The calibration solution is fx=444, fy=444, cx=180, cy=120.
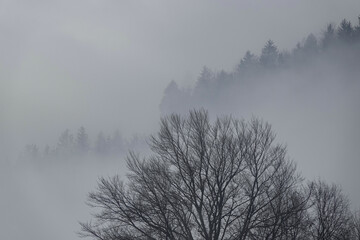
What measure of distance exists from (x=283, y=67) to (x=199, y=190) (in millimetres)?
81814

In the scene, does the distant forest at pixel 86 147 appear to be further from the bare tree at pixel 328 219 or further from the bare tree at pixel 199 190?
the bare tree at pixel 199 190

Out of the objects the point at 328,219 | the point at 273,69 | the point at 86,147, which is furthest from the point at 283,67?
the point at 328,219

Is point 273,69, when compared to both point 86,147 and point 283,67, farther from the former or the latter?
point 86,147

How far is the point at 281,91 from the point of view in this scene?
9225 cm

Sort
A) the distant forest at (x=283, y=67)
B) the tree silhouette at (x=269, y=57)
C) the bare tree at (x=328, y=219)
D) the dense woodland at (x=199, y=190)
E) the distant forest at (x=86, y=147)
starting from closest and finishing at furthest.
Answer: the dense woodland at (x=199, y=190), the bare tree at (x=328, y=219), the distant forest at (x=283, y=67), the tree silhouette at (x=269, y=57), the distant forest at (x=86, y=147)

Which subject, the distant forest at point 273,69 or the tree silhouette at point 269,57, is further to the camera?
the tree silhouette at point 269,57

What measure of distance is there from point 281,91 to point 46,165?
251 ft

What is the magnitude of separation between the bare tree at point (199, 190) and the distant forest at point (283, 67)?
74243 millimetres

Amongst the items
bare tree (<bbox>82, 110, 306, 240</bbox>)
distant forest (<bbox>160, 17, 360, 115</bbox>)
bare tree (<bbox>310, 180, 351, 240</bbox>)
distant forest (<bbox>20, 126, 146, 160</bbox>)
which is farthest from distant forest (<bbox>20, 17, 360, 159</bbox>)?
bare tree (<bbox>82, 110, 306, 240</bbox>)

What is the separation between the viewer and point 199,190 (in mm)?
14797

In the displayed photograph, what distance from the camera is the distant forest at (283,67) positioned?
280 ft

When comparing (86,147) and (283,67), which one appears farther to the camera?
(86,147)

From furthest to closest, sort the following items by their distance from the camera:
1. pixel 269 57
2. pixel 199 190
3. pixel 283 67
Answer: pixel 269 57 < pixel 283 67 < pixel 199 190

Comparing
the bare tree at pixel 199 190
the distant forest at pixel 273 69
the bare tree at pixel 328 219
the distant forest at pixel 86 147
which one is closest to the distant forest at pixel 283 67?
the distant forest at pixel 273 69
